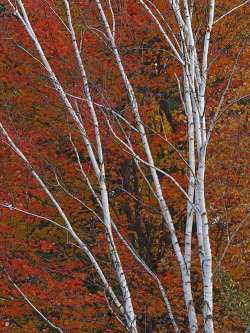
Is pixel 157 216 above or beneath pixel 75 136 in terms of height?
beneath

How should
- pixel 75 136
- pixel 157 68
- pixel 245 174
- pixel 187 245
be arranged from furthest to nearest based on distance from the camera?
pixel 157 68, pixel 75 136, pixel 245 174, pixel 187 245

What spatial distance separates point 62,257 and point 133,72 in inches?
171

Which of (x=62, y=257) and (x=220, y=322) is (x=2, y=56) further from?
(x=220, y=322)

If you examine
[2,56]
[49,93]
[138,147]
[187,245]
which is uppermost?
[2,56]

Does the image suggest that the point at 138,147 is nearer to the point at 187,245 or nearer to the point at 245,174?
the point at 245,174

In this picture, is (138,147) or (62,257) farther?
(62,257)

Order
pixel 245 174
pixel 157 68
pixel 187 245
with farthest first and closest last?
pixel 157 68 → pixel 245 174 → pixel 187 245

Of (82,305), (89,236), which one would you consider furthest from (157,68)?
(82,305)

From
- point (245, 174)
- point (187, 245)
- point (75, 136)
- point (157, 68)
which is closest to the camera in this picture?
point (187, 245)

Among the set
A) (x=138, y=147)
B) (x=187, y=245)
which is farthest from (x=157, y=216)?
(x=187, y=245)

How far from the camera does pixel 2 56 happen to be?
12414mm

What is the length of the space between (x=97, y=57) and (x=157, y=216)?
3.35 metres

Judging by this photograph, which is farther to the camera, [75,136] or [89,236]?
[89,236]

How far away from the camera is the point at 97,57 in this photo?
1144 cm
